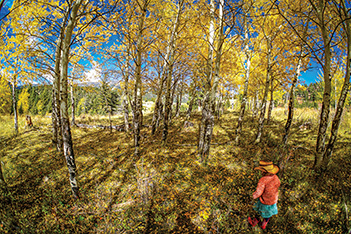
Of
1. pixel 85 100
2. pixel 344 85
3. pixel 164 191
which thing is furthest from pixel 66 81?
pixel 85 100

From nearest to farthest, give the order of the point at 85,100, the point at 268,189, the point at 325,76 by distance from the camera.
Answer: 1. the point at 268,189
2. the point at 325,76
3. the point at 85,100

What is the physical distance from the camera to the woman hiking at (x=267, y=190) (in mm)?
3148

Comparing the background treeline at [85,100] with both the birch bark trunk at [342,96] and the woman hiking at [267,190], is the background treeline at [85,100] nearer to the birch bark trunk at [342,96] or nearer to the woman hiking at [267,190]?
the birch bark trunk at [342,96]

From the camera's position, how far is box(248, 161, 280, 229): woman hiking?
10.3 feet

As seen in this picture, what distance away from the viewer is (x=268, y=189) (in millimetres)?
3213

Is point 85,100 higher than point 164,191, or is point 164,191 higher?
point 85,100

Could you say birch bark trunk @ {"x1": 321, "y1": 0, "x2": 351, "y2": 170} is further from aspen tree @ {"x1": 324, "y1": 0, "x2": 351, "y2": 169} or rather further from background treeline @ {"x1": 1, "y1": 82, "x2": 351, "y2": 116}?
background treeline @ {"x1": 1, "y1": 82, "x2": 351, "y2": 116}

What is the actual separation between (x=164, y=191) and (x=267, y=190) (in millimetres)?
3230

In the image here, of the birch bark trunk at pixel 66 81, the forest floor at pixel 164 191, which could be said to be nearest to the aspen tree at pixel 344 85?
the forest floor at pixel 164 191

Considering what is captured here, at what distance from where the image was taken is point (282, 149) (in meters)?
7.21

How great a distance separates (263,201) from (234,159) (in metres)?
3.53

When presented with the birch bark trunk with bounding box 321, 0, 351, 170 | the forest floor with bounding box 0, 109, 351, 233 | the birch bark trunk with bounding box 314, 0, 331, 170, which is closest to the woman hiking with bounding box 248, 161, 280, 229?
the forest floor with bounding box 0, 109, 351, 233

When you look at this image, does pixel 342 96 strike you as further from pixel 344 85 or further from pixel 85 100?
pixel 85 100

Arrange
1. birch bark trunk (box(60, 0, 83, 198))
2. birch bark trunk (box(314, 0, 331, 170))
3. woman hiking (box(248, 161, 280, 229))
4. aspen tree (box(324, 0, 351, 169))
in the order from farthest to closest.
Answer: birch bark trunk (box(314, 0, 331, 170)) → aspen tree (box(324, 0, 351, 169)) → birch bark trunk (box(60, 0, 83, 198)) → woman hiking (box(248, 161, 280, 229))
